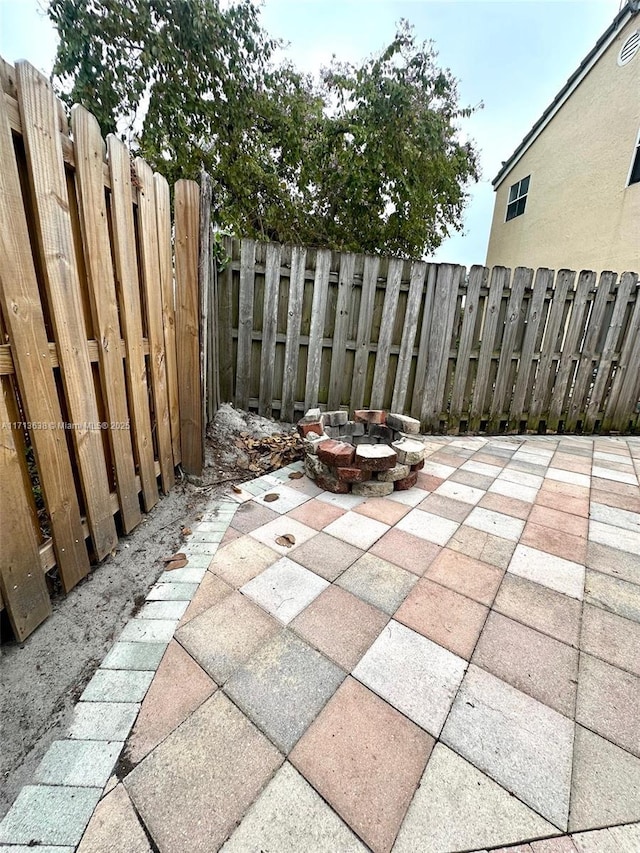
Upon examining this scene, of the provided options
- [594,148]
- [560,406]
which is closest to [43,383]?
[560,406]

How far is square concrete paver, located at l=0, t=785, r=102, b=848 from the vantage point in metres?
0.78

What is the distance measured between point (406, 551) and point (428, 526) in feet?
1.06

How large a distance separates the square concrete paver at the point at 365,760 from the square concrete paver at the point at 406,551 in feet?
2.40

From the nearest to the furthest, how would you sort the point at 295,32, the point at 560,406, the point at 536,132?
the point at 560,406, the point at 295,32, the point at 536,132

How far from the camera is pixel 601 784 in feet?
2.97

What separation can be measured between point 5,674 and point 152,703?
1.71 feet

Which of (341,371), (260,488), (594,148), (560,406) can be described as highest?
(594,148)

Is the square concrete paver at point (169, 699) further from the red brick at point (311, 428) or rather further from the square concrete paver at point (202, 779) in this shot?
the red brick at point (311, 428)

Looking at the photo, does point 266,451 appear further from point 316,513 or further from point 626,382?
point 626,382

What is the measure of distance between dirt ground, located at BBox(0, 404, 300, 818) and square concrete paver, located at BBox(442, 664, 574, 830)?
115 cm

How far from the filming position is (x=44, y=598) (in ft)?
4.39

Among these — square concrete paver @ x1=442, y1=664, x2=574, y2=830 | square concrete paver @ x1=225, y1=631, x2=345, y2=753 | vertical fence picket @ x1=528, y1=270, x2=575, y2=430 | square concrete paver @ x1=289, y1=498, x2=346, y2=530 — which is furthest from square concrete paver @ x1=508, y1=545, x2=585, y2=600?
vertical fence picket @ x1=528, y1=270, x2=575, y2=430

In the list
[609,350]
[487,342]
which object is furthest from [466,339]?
[609,350]

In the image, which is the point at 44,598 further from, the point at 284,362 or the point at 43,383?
the point at 284,362
